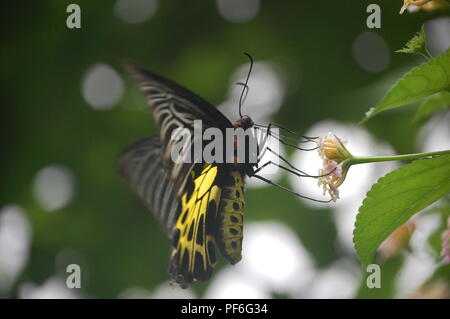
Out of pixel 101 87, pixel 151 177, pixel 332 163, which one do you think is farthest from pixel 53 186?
pixel 332 163

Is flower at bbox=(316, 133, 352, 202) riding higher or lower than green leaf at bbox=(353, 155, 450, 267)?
higher

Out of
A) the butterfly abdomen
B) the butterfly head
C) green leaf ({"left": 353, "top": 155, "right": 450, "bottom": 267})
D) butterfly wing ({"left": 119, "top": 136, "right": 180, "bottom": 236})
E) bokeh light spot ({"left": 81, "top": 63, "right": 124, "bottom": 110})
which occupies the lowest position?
green leaf ({"left": 353, "top": 155, "right": 450, "bottom": 267})

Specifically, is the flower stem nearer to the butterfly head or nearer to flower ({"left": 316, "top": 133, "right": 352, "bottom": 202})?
flower ({"left": 316, "top": 133, "right": 352, "bottom": 202})

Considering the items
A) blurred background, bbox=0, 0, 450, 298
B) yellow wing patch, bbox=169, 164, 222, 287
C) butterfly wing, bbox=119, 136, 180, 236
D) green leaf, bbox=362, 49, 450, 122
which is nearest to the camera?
green leaf, bbox=362, 49, 450, 122

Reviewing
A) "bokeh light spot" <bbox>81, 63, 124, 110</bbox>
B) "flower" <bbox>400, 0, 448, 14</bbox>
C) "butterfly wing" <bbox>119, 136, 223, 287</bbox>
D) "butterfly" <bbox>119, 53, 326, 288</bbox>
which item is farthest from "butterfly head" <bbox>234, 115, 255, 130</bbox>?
"bokeh light spot" <bbox>81, 63, 124, 110</bbox>

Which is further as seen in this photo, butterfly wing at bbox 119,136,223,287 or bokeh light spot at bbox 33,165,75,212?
bokeh light spot at bbox 33,165,75,212

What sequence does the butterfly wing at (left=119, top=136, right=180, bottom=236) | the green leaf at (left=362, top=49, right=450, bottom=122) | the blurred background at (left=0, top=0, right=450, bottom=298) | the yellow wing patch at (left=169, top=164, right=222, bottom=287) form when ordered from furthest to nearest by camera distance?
1. the blurred background at (left=0, top=0, right=450, bottom=298)
2. the butterfly wing at (left=119, top=136, right=180, bottom=236)
3. the yellow wing patch at (left=169, top=164, right=222, bottom=287)
4. the green leaf at (left=362, top=49, right=450, bottom=122)

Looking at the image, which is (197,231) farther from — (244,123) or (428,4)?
(428,4)
